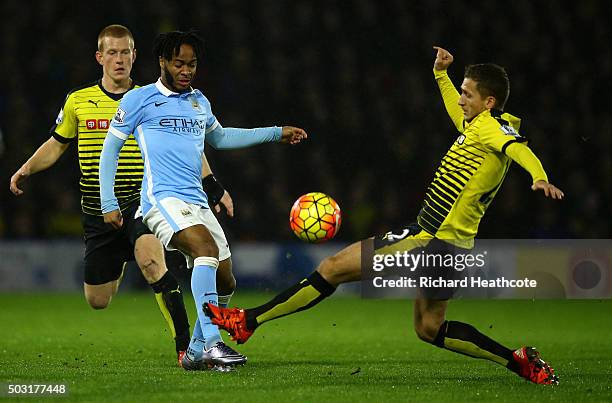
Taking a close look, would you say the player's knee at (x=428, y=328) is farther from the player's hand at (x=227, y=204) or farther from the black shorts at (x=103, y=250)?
the black shorts at (x=103, y=250)

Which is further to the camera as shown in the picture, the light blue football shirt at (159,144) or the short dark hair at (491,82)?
the light blue football shirt at (159,144)

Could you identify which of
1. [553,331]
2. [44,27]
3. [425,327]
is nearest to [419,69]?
[44,27]

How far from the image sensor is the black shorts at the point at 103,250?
731cm

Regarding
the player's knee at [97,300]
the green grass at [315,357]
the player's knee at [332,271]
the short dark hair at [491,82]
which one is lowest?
the green grass at [315,357]

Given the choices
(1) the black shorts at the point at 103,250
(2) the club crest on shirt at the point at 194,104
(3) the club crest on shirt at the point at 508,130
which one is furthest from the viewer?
(1) the black shorts at the point at 103,250

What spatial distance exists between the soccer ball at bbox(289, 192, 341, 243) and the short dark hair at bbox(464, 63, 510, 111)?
4.11 feet

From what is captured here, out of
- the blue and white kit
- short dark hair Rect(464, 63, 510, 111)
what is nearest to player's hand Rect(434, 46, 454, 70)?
short dark hair Rect(464, 63, 510, 111)

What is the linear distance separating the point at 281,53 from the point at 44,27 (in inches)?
143

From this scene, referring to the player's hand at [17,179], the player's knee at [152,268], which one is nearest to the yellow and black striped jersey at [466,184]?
the player's knee at [152,268]

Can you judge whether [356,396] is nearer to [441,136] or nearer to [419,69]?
[441,136]

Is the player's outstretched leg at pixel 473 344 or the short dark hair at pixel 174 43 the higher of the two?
the short dark hair at pixel 174 43

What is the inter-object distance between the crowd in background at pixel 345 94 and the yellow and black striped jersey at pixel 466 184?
27.0 ft

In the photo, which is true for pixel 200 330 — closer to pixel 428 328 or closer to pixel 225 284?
pixel 225 284

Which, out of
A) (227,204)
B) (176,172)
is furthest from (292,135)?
(176,172)
